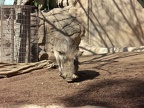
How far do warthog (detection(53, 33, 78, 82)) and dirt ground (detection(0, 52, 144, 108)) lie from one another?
0.64 ft

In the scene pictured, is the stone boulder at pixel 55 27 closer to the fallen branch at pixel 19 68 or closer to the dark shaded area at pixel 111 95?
the fallen branch at pixel 19 68

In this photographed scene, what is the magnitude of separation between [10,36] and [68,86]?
3.02 meters

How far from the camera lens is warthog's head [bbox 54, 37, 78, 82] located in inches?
263

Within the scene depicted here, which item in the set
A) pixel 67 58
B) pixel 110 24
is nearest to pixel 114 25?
pixel 110 24

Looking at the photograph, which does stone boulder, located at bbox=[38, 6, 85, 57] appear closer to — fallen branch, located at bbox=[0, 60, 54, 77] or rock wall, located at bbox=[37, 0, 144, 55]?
rock wall, located at bbox=[37, 0, 144, 55]

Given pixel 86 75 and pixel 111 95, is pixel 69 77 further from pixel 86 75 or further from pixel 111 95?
pixel 111 95

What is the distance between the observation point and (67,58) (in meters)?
6.74

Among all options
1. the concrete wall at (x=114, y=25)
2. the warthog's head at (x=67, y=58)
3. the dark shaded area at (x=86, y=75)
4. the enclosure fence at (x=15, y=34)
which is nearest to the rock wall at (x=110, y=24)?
the concrete wall at (x=114, y=25)

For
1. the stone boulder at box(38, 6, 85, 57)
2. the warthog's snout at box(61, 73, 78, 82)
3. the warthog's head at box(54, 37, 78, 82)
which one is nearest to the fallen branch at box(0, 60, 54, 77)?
the warthog's head at box(54, 37, 78, 82)

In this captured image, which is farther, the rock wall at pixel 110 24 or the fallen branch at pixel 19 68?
the rock wall at pixel 110 24

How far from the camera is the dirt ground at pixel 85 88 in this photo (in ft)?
18.4

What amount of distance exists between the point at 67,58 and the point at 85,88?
0.72m

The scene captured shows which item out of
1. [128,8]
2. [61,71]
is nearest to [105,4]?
[128,8]

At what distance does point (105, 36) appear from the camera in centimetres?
1331
